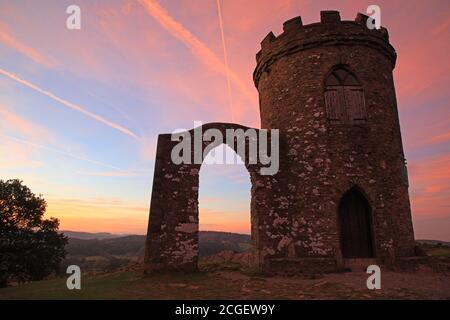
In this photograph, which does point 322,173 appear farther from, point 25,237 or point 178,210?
point 25,237

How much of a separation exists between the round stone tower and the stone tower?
37mm

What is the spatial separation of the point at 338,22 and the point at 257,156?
6.34 metres

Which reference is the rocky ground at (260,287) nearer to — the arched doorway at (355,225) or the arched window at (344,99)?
the arched doorway at (355,225)

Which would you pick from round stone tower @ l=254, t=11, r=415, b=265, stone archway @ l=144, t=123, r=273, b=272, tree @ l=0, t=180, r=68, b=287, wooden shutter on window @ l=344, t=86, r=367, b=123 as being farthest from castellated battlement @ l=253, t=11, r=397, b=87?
tree @ l=0, t=180, r=68, b=287

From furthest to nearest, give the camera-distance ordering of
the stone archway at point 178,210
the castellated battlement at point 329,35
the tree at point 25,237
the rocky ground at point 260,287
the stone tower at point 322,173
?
the tree at point 25,237
the castellated battlement at point 329,35
the stone tower at point 322,173
the stone archway at point 178,210
the rocky ground at point 260,287

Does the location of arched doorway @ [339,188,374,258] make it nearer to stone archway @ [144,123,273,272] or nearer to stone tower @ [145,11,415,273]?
stone tower @ [145,11,415,273]

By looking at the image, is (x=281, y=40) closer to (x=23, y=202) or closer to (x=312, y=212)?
(x=312, y=212)

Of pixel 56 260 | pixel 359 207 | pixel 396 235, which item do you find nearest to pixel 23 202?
pixel 56 260

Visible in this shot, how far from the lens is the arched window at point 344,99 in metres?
11.5

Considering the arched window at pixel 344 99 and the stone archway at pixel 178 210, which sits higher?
the arched window at pixel 344 99

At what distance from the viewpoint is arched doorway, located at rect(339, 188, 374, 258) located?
10.6 metres

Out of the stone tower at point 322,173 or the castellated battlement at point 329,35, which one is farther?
the castellated battlement at point 329,35

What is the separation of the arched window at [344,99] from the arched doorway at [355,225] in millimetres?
2824

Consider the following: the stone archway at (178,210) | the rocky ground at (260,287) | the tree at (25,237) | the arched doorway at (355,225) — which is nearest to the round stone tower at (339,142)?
the arched doorway at (355,225)
